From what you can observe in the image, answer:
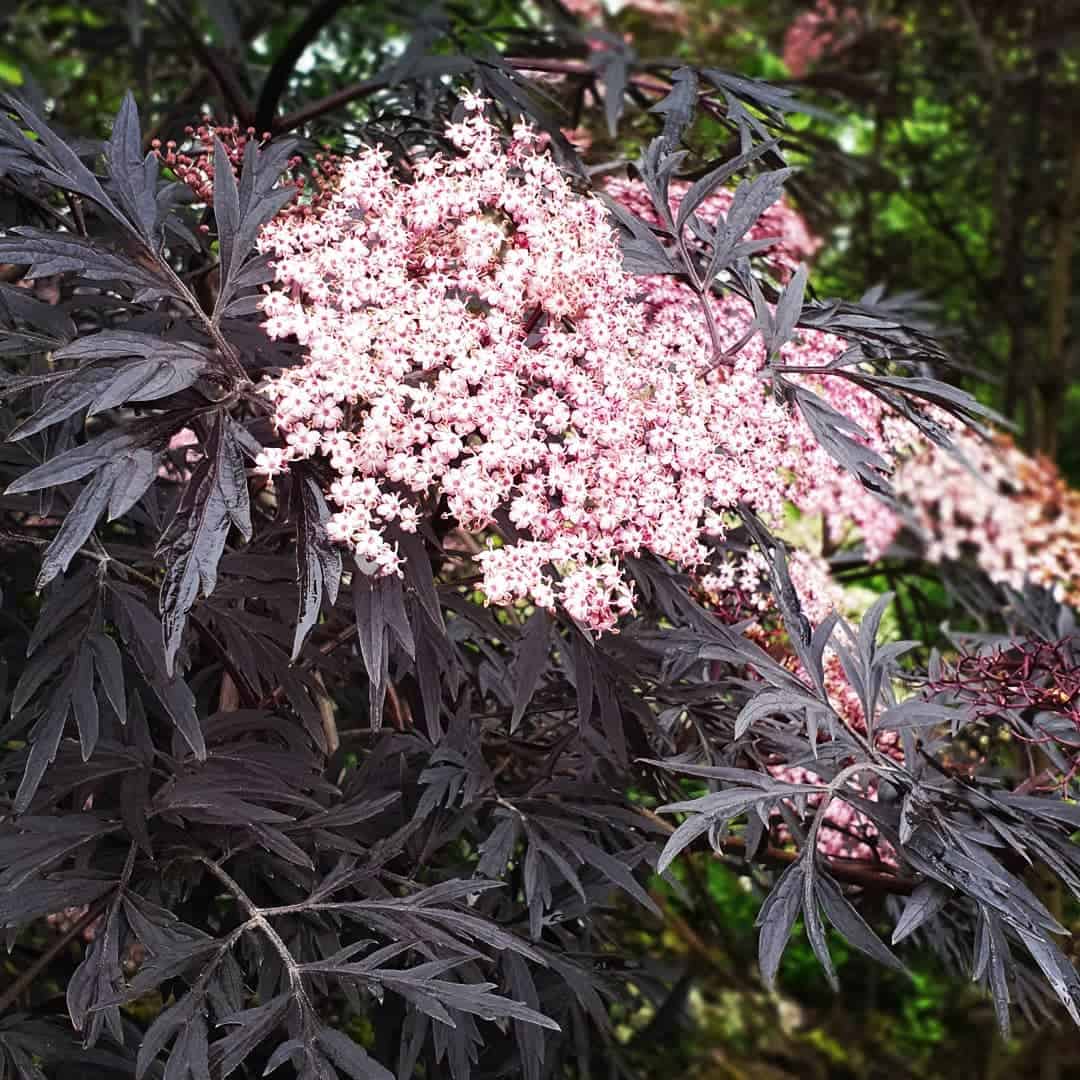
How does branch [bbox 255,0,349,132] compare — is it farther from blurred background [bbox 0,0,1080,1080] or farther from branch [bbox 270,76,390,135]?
blurred background [bbox 0,0,1080,1080]

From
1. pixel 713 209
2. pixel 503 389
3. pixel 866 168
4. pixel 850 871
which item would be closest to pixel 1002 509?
pixel 866 168

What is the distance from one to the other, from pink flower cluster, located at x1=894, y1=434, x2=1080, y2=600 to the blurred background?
0.23 meters

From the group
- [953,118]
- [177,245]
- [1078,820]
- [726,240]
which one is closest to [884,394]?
[726,240]

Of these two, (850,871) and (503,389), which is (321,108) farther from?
(850,871)

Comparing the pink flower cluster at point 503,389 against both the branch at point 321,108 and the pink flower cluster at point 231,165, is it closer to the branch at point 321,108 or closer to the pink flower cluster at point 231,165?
the pink flower cluster at point 231,165

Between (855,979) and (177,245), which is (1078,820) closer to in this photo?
(177,245)

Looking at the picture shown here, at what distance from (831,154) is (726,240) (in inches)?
36.1

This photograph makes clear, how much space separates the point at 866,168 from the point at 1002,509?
25.8 inches

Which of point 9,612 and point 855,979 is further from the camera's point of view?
point 855,979

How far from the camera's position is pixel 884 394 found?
40.8 inches

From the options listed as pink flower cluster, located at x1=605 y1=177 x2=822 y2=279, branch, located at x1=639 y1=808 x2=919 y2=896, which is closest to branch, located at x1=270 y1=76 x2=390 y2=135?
pink flower cluster, located at x1=605 y1=177 x2=822 y2=279

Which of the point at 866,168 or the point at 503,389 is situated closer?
the point at 503,389

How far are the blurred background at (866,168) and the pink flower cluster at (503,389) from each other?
1069 mm

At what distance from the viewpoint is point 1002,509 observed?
2111mm
